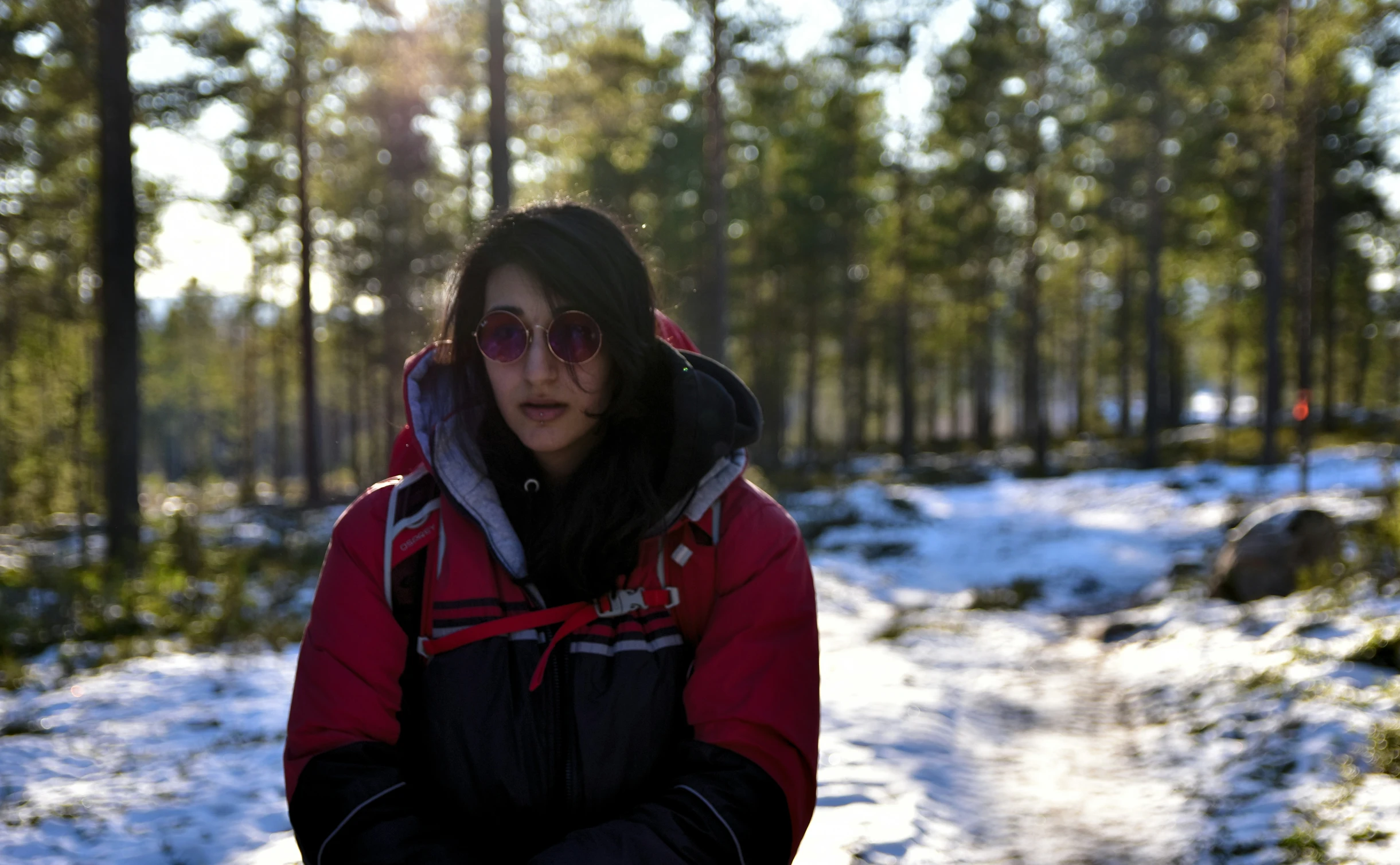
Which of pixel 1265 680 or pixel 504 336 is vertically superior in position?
pixel 504 336

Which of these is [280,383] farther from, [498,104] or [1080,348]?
[1080,348]

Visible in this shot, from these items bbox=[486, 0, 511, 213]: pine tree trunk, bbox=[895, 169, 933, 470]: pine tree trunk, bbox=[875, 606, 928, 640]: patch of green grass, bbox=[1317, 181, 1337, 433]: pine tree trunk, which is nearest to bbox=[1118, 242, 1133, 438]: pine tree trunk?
bbox=[1317, 181, 1337, 433]: pine tree trunk

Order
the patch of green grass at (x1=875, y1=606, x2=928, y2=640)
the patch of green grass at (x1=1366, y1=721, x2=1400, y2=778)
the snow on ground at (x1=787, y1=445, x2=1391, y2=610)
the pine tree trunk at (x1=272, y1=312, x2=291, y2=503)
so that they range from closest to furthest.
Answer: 1. the patch of green grass at (x1=1366, y1=721, x2=1400, y2=778)
2. the patch of green grass at (x1=875, y1=606, x2=928, y2=640)
3. the snow on ground at (x1=787, y1=445, x2=1391, y2=610)
4. the pine tree trunk at (x1=272, y1=312, x2=291, y2=503)

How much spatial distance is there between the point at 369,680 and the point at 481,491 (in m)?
0.49

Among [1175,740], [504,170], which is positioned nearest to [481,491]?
[1175,740]

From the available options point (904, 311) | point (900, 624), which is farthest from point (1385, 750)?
point (904, 311)

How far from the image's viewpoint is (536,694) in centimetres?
203

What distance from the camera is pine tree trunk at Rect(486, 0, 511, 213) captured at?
38.8 feet

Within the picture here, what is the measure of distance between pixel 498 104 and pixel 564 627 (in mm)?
11146

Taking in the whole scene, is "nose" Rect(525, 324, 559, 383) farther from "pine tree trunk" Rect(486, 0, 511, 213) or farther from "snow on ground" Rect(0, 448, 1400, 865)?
"pine tree trunk" Rect(486, 0, 511, 213)

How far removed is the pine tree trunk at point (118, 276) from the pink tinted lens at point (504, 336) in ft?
36.8

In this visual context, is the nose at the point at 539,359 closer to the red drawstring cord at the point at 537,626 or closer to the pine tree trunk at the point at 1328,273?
the red drawstring cord at the point at 537,626

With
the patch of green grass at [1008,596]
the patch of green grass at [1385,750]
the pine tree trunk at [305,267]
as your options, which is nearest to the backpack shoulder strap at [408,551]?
the patch of green grass at [1385,750]

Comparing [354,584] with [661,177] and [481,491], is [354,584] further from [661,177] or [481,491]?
[661,177]
